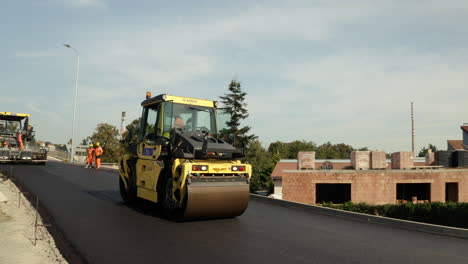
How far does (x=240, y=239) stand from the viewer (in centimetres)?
646

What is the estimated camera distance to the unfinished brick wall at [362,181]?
24.8 meters

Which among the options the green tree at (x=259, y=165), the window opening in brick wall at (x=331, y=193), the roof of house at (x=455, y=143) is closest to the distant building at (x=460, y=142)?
the roof of house at (x=455, y=143)

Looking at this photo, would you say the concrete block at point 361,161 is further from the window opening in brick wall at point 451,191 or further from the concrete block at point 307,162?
the window opening in brick wall at point 451,191

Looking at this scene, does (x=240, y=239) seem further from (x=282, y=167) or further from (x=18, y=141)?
(x=282, y=167)

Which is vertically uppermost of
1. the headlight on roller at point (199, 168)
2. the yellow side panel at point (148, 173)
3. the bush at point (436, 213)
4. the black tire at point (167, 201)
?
the headlight on roller at point (199, 168)

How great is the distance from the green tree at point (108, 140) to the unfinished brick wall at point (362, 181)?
41832 millimetres

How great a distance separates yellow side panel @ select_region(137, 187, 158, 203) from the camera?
8.18 metres

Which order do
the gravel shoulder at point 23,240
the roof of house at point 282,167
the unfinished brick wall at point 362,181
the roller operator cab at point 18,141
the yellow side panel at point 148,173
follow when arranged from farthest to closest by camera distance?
1. the roof of house at point 282,167
2. the unfinished brick wall at point 362,181
3. the roller operator cab at point 18,141
4. the yellow side panel at point 148,173
5. the gravel shoulder at point 23,240

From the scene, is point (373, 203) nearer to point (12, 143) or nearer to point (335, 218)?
point (335, 218)

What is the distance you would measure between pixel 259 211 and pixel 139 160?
3.43m

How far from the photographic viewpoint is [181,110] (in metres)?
8.31

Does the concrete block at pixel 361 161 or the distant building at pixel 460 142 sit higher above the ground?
the distant building at pixel 460 142

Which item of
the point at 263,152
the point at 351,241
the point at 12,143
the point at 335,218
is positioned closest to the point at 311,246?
the point at 351,241

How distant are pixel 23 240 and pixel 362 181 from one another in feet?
73.3
